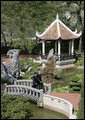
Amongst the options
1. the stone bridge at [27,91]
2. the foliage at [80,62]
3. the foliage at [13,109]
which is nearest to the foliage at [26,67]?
the foliage at [80,62]

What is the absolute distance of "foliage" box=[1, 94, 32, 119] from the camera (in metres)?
8.99

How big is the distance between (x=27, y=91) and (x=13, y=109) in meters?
2.85

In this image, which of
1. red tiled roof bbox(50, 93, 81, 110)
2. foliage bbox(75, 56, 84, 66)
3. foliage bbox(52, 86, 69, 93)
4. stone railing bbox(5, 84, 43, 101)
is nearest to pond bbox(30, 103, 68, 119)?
stone railing bbox(5, 84, 43, 101)

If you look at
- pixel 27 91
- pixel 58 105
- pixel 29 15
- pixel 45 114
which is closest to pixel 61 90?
pixel 27 91

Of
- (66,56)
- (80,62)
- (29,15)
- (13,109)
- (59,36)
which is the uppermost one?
(29,15)

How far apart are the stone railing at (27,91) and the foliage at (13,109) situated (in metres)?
1.37

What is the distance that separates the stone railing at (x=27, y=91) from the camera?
38.3 feet

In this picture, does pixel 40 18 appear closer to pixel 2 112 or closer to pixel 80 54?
pixel 80 54

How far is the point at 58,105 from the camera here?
10.8m

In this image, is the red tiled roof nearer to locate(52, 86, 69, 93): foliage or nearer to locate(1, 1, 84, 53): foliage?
locate(52, 86, 69, 93): foliage

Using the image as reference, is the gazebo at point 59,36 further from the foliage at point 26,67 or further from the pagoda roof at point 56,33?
the foliage at point 26,67

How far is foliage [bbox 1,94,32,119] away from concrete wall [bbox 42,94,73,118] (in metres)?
1.39

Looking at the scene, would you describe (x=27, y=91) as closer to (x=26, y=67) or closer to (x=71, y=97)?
(x=71, y=97)

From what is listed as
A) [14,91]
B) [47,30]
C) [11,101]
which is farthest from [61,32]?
[11,101]
